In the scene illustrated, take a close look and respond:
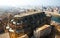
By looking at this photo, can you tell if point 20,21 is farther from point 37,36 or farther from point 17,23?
point 37,36

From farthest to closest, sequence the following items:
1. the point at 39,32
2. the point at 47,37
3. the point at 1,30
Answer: the point at 1,30, the point at 47,37, the point at 39,32

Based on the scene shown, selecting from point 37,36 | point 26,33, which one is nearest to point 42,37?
point 37,36

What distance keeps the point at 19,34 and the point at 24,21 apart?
0.16m

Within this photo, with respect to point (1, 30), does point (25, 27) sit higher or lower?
higher

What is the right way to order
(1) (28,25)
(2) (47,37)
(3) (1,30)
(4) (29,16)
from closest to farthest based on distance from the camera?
(2) (47,37), (1) (28,25), (4) (29,16), (3) (1,30)

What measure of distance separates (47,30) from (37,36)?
0.13 metres

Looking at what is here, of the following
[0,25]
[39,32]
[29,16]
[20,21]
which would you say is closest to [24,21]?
[20,21]

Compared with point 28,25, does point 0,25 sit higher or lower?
lower

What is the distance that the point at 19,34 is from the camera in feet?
3.51

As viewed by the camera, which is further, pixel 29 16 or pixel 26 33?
pixel 29 16

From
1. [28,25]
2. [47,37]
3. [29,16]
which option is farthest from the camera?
[29,16]

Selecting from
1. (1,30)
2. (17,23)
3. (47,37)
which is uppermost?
(17,23)

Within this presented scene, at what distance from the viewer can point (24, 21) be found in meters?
1.13

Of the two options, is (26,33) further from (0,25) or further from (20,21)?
(0,25)
